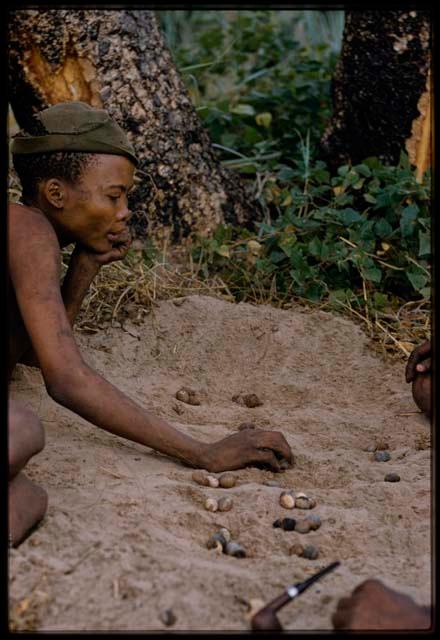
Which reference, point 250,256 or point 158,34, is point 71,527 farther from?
point 158,34

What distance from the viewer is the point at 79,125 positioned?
10.2ft

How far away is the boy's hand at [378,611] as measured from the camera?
202 cm

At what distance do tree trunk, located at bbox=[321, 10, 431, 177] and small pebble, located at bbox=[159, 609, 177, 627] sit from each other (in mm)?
3330

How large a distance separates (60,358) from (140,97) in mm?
2177

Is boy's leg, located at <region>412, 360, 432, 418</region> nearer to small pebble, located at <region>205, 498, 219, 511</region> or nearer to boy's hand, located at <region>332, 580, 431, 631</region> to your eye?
small pebble, located at <region>205, 498, 219, 511</region>

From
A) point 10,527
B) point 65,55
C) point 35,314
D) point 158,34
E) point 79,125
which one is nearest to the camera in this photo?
point 10,527

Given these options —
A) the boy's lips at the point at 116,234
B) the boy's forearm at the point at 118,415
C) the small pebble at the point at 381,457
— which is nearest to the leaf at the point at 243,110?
the boy's lips at the point at 116,234

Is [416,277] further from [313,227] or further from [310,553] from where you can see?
[310,553]

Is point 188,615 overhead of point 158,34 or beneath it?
beneath

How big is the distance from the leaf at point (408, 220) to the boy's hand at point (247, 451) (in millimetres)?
1616

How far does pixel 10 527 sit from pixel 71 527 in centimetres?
18

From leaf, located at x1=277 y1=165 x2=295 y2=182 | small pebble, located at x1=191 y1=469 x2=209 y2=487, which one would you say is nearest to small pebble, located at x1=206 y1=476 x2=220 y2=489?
small pebble, located at x1=191 y1=469 x2=209 y2=487

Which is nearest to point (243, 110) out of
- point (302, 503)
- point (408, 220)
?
point (408, 220)

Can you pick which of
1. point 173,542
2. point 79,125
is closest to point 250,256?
A: point 79,125
